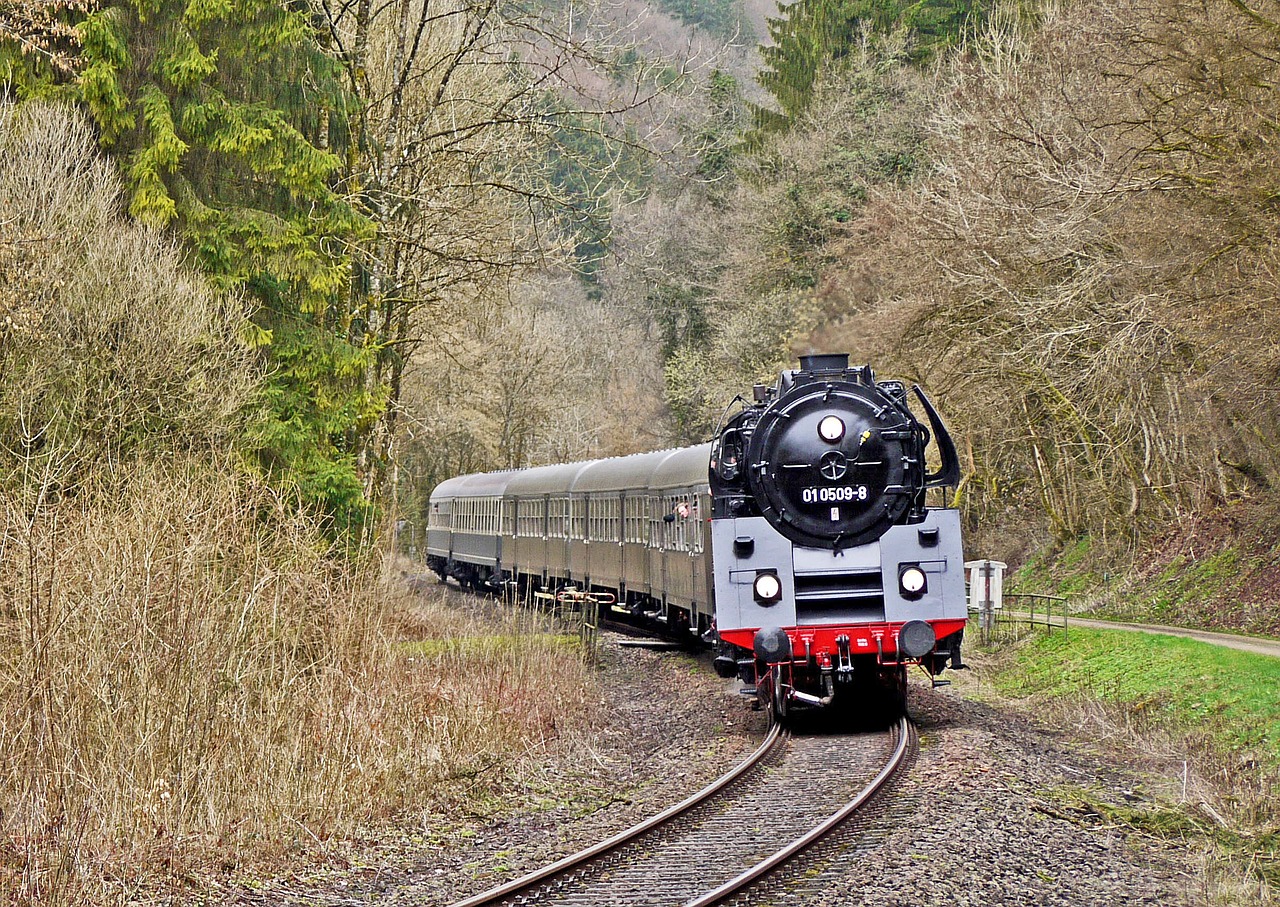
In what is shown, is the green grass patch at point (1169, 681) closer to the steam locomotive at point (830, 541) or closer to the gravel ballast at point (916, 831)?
the gravel ballast at point (916, 831)

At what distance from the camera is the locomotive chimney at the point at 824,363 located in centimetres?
1292

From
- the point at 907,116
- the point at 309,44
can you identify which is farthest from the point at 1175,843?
the point at 907,116

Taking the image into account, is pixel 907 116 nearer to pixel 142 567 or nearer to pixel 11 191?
pixel 11 191

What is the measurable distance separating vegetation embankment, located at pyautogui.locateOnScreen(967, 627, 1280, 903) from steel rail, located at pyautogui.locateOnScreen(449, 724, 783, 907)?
92.4 inches

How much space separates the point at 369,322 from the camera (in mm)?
22188

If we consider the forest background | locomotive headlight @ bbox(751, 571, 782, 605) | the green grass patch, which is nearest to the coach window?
Result: the forest background

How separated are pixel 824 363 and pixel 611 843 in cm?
574

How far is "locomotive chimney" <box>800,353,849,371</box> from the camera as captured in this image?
12922 mm

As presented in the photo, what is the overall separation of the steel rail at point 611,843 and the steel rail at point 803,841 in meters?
0.95

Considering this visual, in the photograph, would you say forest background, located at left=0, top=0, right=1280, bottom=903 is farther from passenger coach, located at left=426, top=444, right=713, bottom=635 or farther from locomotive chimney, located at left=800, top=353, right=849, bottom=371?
locomotive chimney, located at left=800, top=353, right=849, bottom=371

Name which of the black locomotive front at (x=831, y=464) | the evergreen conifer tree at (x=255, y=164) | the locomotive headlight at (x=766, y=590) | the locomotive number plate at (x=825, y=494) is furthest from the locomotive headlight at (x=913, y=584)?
the evergreen conifer tree at (x=255, y=164)

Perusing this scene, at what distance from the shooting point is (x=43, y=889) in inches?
279

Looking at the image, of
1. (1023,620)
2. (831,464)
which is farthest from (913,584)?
(1023,620)

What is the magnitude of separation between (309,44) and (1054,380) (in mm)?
13813
